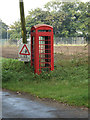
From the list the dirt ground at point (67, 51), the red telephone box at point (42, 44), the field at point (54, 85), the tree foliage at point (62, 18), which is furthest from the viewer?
the tree foliage at point (62, 18)

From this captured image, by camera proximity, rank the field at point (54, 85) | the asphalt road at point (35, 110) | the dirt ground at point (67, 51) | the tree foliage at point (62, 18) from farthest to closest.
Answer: the tree foliage at point (62, 18) → the dirt ground at point (67, 51) → the field at point (54, 85) → the asphalt road at point (35, 110)

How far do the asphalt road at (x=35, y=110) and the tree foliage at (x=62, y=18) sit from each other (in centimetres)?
3052

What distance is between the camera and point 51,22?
38312mm

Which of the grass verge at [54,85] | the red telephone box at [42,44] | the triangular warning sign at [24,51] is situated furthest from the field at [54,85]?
the triangular warning sign at [24,51]

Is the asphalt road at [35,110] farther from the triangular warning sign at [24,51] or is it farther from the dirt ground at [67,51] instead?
the dirt ground at [67,51]

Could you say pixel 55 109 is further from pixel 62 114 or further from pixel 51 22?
pixel 51 22

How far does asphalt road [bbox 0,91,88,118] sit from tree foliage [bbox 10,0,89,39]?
3052 centimetres

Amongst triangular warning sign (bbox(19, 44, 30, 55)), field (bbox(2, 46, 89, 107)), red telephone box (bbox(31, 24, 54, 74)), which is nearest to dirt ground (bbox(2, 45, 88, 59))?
triangular warning sign (bbox(19, 44, 30, 55))

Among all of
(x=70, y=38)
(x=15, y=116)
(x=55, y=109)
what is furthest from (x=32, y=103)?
(x=70, y=38)

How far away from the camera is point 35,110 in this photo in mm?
6137

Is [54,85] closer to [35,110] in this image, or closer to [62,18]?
[35,110]

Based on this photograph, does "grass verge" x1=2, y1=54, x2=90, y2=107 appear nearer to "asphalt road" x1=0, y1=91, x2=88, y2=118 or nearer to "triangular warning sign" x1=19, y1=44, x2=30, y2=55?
"asphalt road" x1=0, y1=91, x2=88, y2=118

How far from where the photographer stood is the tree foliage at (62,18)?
38.2 meters

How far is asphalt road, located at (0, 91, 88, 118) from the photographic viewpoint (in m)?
5.64
